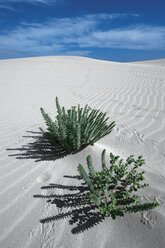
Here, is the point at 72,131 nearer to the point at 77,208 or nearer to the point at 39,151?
the point at 39,151

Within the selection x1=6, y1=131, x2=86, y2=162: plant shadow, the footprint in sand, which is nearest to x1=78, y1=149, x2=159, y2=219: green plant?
the footprint in sand

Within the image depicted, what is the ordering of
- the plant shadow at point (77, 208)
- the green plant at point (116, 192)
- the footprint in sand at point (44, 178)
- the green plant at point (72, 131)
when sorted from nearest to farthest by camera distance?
the green plant at point (116, 192), the plant shadow at point (77, 208), the footprint in sand at point (44, 178), the green plant at point (72, 131)

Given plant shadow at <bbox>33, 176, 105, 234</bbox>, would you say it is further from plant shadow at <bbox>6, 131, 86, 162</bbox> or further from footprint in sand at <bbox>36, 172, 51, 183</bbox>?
plant shadow at <bbox>6, 131, 86, 162</bbox>

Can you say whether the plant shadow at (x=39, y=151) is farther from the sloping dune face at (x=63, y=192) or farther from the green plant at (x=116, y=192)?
the green plant at (x=116, y=192)

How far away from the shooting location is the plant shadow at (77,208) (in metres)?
1.31

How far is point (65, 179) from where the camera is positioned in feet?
5.77

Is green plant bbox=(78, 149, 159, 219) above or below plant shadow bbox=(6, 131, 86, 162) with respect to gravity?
below

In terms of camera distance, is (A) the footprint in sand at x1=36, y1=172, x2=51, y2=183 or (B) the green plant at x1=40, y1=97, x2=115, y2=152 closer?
(A) the footprint in sand at x1=36, y1=172, x2=51, y2=183

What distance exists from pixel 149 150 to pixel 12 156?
1.87 meters

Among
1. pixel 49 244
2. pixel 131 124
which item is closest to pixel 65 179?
pixel 49 244

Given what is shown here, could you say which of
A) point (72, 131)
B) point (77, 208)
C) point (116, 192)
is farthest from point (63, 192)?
point (72, 131)

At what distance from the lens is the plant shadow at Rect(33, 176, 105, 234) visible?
51.5 inches

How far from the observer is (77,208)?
1.42 meters

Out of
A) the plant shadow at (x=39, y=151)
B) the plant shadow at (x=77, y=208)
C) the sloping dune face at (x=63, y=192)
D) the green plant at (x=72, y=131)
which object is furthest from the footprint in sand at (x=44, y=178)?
the green plant at (x=72, y=131)
